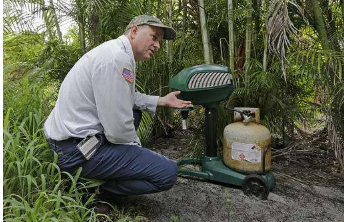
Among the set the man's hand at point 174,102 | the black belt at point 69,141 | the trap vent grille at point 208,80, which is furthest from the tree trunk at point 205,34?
the black belt at point 69,141

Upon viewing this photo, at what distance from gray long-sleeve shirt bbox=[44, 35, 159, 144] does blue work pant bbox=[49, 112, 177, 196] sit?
0.06 meters

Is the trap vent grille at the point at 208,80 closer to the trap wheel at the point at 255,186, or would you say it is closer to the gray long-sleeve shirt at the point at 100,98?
the gray long-sleeve shirt at the point at 100,98

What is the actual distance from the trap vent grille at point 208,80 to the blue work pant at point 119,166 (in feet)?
1.76

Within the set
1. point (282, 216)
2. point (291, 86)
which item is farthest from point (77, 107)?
point (291, 86)

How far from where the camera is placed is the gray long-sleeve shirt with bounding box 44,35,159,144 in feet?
6.03

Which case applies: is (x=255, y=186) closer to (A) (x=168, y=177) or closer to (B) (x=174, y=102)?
(A) (x=168, y=177)

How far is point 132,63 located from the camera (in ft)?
6.49

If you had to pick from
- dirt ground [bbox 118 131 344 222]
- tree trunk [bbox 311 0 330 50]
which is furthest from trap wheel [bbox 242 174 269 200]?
tree trunk [bbox 311 0 330 50]

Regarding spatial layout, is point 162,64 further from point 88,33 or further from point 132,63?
point 132,63

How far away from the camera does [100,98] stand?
1845 mm

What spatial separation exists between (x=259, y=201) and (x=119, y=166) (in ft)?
3.19

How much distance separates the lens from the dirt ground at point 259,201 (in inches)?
83.8

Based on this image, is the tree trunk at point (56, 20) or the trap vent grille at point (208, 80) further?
the tree trunk at point (56, 20)

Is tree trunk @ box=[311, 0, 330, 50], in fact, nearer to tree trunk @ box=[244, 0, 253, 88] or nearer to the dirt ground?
tree trunk @ box=[244, 0, 253, 88]
